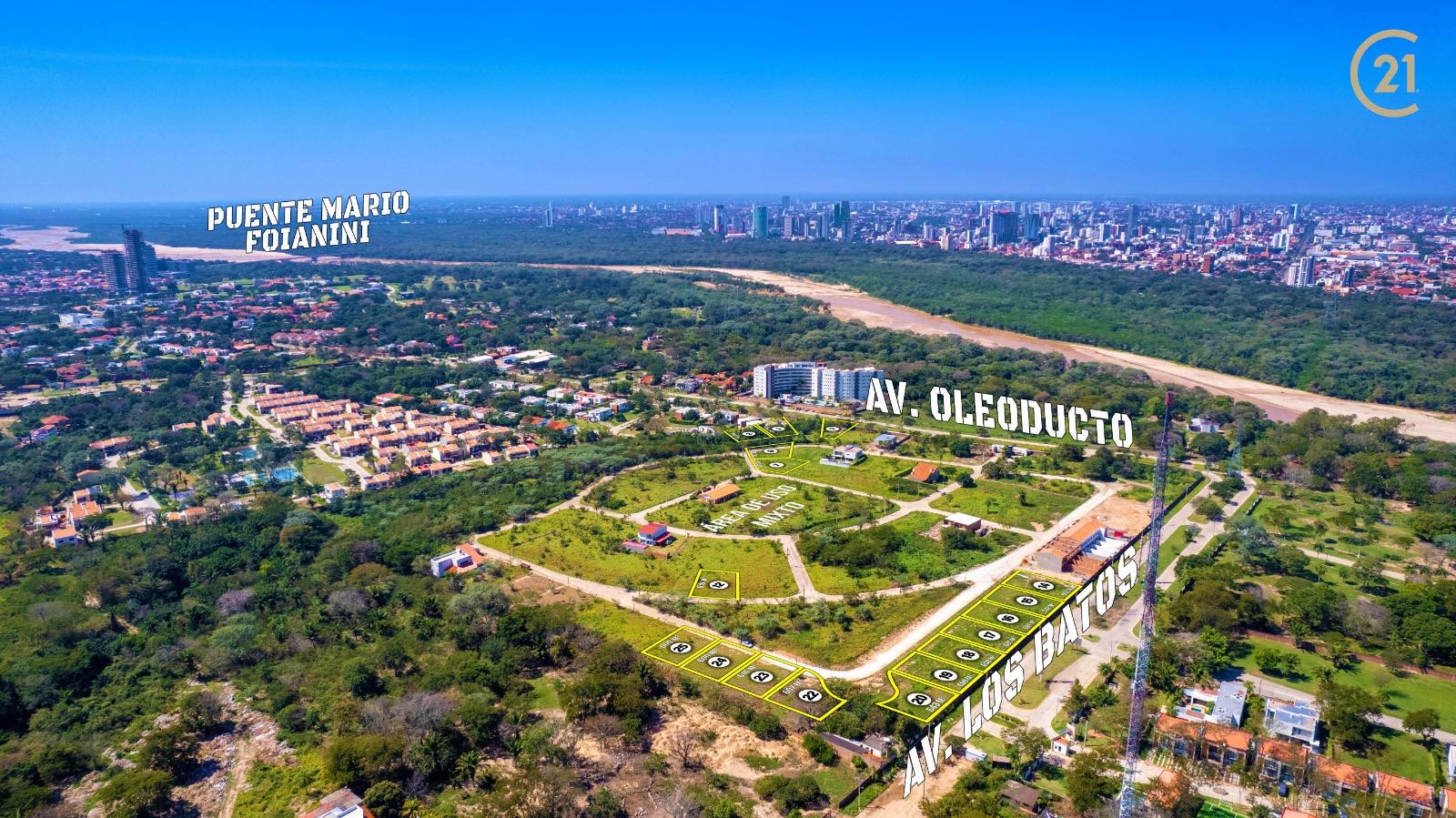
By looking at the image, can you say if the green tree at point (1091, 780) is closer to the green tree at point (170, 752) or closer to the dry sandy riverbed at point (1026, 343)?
the green tree at point (170, 752)

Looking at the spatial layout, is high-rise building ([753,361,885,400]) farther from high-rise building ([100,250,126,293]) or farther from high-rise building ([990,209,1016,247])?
high-rise building ([990,209,1016,247])

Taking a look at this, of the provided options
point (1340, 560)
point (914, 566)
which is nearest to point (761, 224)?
point (914, 566)

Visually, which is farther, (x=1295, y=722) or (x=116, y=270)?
(x=116, y=270)

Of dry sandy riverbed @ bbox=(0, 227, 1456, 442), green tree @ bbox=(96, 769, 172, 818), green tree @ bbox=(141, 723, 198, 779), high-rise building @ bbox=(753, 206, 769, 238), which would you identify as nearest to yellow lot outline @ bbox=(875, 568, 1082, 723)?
green tree @ bbox=(96, 769, 172, 818)

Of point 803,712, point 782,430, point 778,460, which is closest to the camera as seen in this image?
point 803,712

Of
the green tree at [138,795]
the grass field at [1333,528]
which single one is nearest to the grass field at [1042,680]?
the grass field at [1333,528]

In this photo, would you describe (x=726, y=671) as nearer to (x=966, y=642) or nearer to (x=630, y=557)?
(x=966, y=642)
